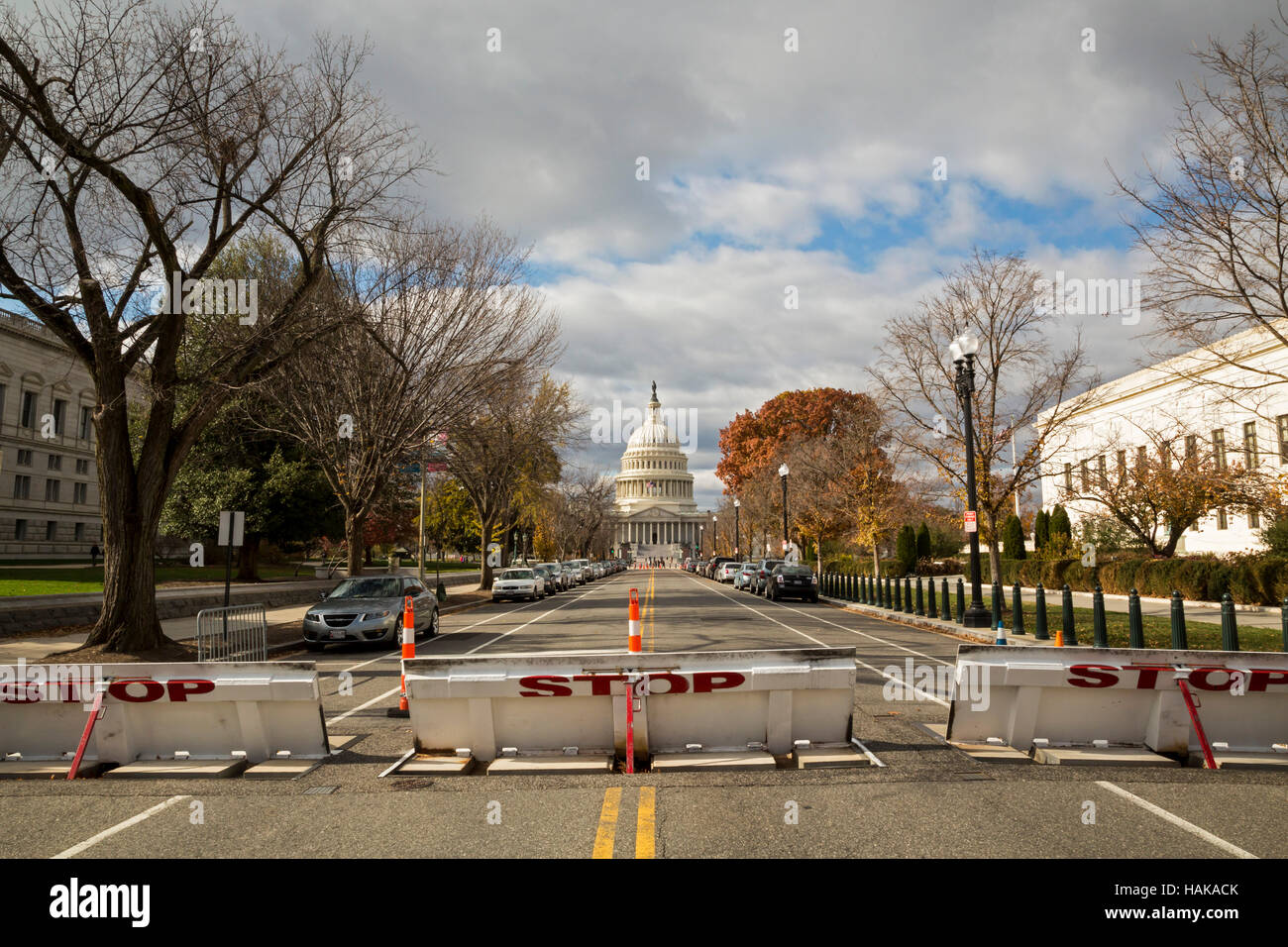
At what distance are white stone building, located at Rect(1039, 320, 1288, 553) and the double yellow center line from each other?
1965 cm

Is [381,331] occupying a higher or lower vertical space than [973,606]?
higher

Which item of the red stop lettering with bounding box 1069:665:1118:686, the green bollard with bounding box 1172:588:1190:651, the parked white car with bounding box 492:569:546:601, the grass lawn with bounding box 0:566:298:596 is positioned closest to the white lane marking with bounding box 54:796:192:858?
the red stop lettering with bounding box 1069:665:1118:686

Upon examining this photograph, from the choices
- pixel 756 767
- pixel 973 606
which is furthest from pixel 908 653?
pixel 756 767

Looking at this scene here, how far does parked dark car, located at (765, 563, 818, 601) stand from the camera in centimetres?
3422

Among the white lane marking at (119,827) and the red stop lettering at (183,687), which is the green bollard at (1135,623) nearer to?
the red stop lettering at (183,687)

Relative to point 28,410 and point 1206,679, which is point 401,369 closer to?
point 1206,679

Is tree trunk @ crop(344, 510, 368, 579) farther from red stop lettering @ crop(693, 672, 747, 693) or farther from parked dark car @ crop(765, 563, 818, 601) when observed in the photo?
red stop lettering @ crop(693, 672, 747, 693)

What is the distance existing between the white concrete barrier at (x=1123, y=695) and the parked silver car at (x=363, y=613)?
36.3 ft

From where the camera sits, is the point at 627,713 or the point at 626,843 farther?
the point at 627,713

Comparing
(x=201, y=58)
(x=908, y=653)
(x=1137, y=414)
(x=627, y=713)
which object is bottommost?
(x=908, y=653)

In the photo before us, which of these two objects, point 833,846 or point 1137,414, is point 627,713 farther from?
point 1137,414

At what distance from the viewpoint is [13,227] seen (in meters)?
12.5

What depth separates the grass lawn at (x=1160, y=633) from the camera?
15.2 meters
